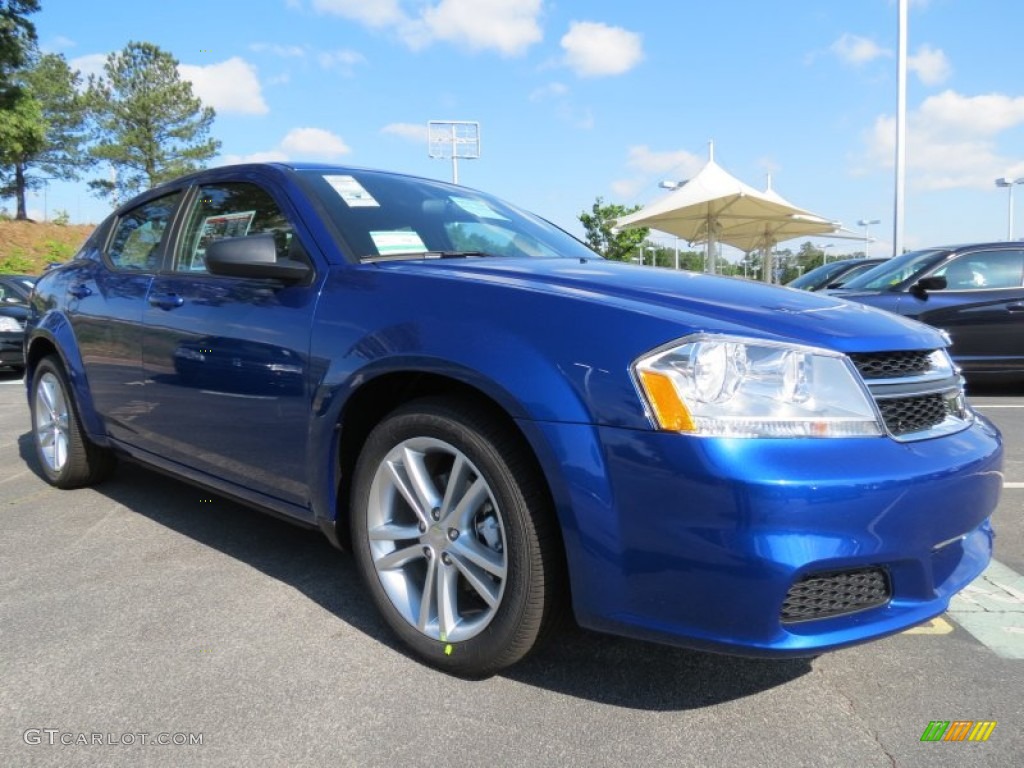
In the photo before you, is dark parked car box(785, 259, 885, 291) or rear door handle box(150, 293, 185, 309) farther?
dark parked car box(785, 259, 885, 291)

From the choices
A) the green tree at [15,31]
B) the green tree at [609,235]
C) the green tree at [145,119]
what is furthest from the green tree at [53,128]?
the green tree at [609,235]

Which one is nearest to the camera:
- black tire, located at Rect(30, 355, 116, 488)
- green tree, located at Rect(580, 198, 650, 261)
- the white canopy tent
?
black tire, located at Rect(30, 355, 116, 488)

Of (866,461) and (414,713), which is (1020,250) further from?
(414,713)

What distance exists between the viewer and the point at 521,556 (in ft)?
6.38

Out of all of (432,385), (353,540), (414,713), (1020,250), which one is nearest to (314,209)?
(432,385)

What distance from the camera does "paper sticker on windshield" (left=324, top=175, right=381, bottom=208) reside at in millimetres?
2850

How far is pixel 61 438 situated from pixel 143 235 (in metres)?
1.30

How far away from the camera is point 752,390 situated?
5.84 feet

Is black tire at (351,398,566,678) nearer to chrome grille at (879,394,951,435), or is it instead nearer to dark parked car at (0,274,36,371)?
chrome grille at (879,394,951,435)

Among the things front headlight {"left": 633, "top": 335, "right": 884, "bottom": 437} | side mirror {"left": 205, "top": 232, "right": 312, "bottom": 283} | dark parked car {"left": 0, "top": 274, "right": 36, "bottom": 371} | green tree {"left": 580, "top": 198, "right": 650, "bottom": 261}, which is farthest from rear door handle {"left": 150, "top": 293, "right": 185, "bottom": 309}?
green tree {"left": 580, "top": 198, "right": 650, "bottom": 261}

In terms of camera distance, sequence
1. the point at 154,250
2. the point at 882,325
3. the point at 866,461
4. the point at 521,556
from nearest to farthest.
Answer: the point at 866,461 < the point at 521,556 < the point at 882,325 < the point at 154,250

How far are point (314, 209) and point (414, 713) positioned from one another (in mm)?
1693

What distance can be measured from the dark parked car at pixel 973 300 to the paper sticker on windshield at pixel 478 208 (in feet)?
17.9

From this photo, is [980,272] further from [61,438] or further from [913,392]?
[61,438]
